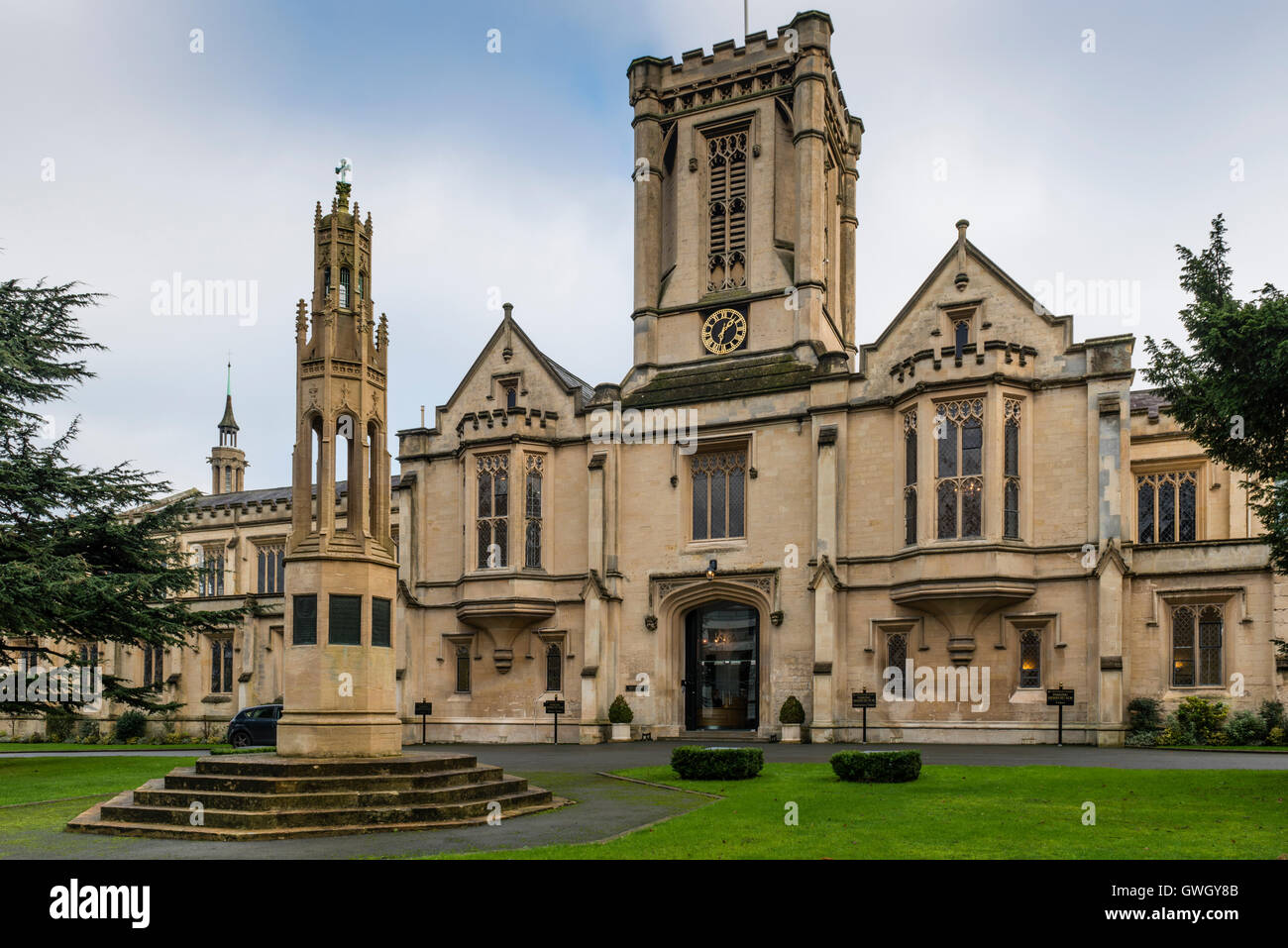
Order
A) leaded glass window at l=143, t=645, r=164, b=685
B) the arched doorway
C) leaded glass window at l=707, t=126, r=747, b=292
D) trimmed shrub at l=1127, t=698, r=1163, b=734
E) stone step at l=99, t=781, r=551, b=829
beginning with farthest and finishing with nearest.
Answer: leaded glass window at l=143, t=645, r=164, b=685, leaded glass window at l=707, t=126, r=747, b=292, the arched doorway, trimmed shrub at l=1127, t=698, r=1163, b=734, stone step at l=99, t=781, r=551, b=829

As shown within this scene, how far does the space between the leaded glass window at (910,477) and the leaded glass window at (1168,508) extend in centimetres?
743

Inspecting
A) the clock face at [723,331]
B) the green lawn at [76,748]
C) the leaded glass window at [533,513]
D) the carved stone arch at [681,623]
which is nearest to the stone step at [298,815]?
the carved stone arch at [681,623]

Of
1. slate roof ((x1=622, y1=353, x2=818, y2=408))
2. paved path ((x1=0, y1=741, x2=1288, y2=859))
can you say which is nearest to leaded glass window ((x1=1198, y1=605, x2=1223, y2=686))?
paved path ((x1=0, y1=741, x2=1288, y2=859))

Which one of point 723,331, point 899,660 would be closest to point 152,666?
point 723,331

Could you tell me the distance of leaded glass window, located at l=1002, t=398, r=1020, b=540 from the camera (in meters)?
32.1

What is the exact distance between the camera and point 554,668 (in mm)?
38812

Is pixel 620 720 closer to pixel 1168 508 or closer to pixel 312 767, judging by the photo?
pixel 1168 508

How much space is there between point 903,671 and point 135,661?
3620 cm

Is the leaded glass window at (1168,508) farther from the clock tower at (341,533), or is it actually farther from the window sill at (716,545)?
the clock tower at (341,533)

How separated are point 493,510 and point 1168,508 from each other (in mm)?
22103

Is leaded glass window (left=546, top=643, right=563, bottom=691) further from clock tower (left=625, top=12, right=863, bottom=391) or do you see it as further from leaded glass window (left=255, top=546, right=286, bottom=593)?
leaded glass window (left=255, top=546, right=286, bottom=593)

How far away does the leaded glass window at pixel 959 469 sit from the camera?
32.2 m

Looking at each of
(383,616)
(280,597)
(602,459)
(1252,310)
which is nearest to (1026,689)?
(602,459)

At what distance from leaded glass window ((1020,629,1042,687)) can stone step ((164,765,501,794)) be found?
20555 millimetres
